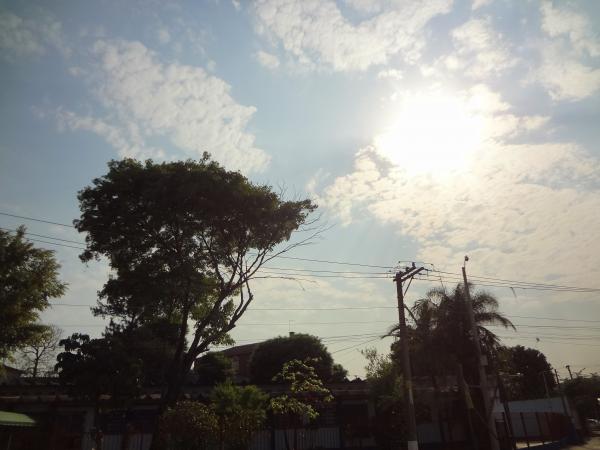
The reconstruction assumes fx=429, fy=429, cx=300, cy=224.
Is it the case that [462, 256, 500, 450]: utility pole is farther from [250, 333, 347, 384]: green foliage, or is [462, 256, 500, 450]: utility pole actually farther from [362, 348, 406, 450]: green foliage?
[250, 333, 347, 384]: green foliage

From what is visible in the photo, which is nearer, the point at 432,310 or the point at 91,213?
the point at 91,213

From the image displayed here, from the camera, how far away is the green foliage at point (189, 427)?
52.9ft

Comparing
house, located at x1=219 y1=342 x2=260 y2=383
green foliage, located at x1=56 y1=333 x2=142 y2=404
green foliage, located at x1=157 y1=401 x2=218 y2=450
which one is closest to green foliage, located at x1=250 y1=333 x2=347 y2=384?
house, located at x1=219 y1=342 x2=260 y2=383

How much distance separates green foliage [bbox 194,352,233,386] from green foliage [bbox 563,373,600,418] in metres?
43.1

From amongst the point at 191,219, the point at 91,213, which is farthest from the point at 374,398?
the point at 91,213

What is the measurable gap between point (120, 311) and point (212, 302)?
8.95 m

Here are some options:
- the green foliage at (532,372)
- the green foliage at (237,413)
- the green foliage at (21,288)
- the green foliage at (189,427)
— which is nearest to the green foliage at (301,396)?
the green foliage at (237,413)

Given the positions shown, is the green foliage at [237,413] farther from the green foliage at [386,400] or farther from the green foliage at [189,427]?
the green foliage at [386,400]

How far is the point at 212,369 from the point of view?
153 ft

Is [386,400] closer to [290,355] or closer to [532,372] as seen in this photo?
[290,355]

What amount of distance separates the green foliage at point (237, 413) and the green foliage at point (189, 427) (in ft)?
1.21

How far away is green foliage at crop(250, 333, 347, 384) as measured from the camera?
47.9m

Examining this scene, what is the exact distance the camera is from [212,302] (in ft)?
77.0

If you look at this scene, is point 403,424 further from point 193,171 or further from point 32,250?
point 32,250
